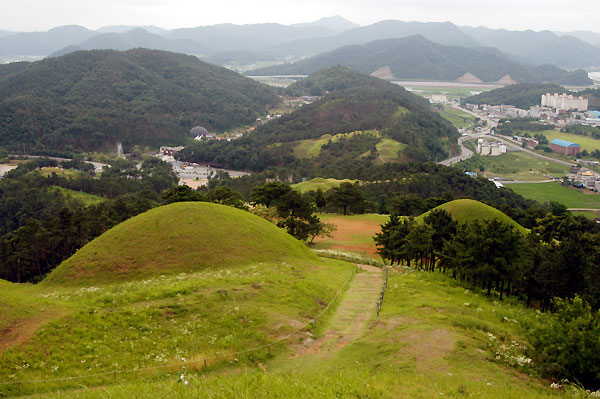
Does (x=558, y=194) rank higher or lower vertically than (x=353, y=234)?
lower

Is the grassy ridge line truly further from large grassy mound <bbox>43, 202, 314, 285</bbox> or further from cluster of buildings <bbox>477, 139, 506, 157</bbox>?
cluster of buildings <bbox>477, 139, 506, 157</bbox>

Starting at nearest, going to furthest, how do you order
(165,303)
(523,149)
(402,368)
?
(402,368)
(165,303)
(523,149)

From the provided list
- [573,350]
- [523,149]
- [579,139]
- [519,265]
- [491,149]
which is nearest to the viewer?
[573,350]

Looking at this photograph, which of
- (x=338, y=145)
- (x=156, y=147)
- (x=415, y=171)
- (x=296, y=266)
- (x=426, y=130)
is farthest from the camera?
(x=156, y=147)

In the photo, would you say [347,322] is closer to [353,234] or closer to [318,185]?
[353,234]

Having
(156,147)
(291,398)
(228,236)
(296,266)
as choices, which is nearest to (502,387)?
(291,398)

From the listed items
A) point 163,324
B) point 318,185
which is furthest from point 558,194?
point 163,324

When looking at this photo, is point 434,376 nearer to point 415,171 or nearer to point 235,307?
point 235,307
